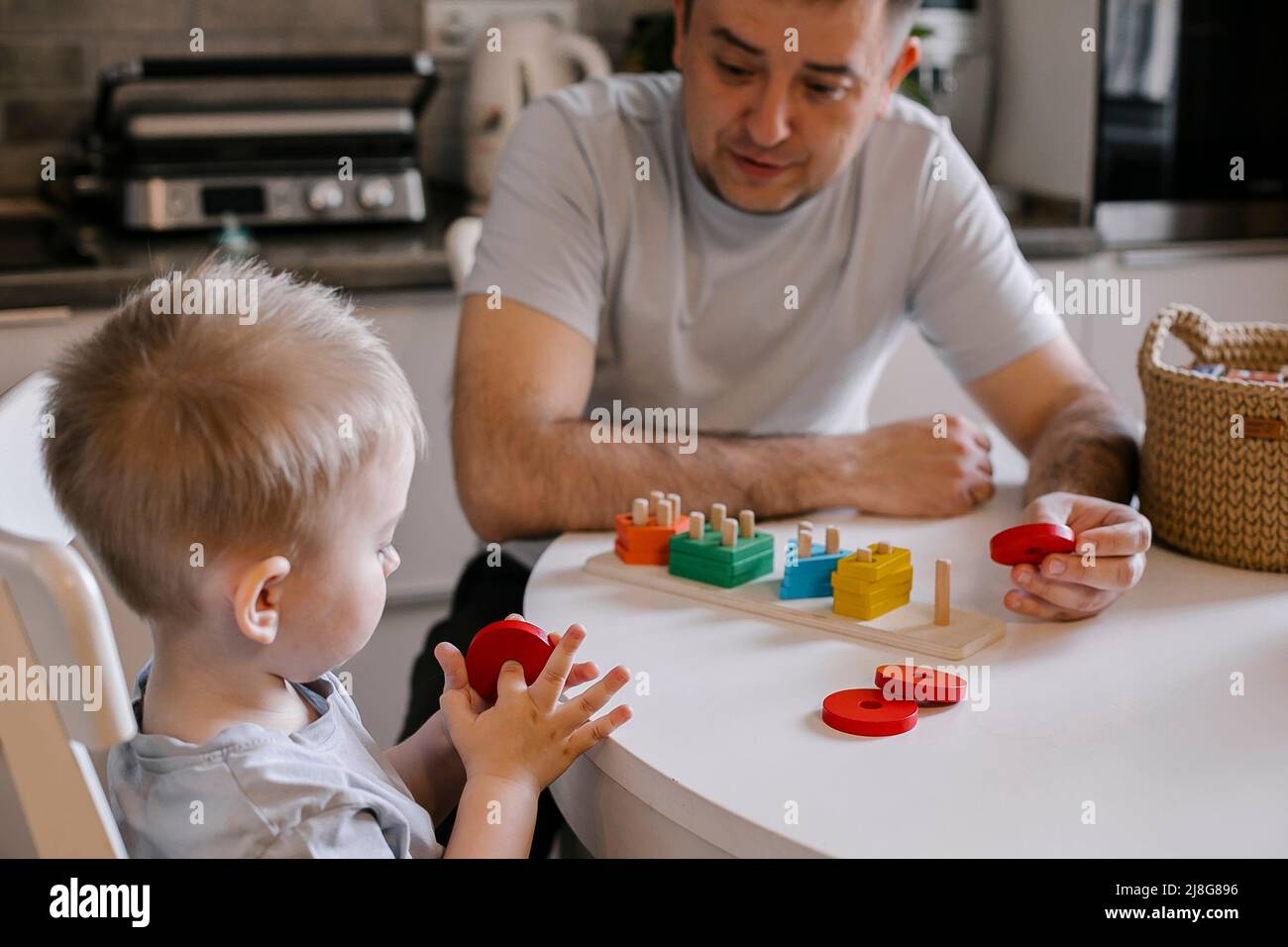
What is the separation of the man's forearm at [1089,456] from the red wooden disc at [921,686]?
0.43 meters

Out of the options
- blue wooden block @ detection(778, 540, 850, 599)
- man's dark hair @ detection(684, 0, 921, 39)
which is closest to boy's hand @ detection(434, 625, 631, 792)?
blue wooden block @ detection(778, 540, 850, 599)

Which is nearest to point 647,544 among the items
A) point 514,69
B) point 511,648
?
point 511,648

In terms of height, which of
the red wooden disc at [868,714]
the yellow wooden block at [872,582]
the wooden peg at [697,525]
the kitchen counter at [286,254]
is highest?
the kitchen counter at [286,254]

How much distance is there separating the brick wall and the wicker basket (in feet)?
5.96

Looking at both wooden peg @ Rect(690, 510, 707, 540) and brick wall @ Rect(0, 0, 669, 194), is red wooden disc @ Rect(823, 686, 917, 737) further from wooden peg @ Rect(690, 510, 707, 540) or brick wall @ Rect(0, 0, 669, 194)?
brick wall @ Rect(0, 0, 669, 194)

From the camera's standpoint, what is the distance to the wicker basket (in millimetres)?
1149

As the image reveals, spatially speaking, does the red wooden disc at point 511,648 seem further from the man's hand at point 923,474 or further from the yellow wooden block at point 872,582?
the man's hand at point 923,474

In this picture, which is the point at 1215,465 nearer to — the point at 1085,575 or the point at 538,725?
the point at 1085,575

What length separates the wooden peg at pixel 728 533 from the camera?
3.67 feet

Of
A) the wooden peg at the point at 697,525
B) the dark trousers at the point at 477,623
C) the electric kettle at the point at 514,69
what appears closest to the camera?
the wooden peg at the point at 697,525

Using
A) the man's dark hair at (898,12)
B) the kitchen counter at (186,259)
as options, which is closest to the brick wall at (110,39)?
the kitchen counter at (186,259)

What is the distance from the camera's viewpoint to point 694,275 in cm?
161

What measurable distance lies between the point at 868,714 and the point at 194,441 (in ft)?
1.49
